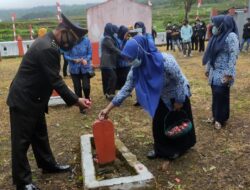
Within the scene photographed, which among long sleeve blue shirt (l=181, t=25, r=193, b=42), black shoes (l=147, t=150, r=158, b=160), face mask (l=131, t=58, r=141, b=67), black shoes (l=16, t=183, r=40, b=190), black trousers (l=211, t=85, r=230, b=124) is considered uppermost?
face mask (l=131, t=58, r=141, b=67)

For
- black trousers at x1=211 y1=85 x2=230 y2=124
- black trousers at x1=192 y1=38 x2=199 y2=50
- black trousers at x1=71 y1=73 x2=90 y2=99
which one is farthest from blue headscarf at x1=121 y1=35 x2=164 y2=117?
black trousers at x1=192 y1=38 x2=199 y2=50

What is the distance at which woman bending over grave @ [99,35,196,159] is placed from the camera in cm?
446

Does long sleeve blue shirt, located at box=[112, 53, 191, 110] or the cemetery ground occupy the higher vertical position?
long sleeve blue shirt, located at box=[112, 53, 191, 110]

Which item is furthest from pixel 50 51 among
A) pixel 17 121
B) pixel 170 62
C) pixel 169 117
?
pixel 169 117

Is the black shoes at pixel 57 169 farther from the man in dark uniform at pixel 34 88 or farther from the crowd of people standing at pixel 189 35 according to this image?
the crowd of people standing at pixel 189 35

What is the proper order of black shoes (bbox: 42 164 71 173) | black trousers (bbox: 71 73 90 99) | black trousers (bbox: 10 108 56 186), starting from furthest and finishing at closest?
black trousers (bbox: 71 73 90 99) < black shoes (bbox: 42 164 71 173) < black trousers (bbox: 10 108 56 186)

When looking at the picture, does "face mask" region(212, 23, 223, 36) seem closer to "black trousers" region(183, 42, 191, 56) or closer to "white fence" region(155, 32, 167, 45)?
"black trousers" region(183, 42, 191, 56)

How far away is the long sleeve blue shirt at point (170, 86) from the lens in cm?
456

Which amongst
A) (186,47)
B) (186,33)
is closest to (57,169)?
(186,33)

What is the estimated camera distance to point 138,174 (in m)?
4.28

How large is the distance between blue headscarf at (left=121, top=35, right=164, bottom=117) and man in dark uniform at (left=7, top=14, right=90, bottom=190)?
604mm

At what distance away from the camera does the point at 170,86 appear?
15.6 feet

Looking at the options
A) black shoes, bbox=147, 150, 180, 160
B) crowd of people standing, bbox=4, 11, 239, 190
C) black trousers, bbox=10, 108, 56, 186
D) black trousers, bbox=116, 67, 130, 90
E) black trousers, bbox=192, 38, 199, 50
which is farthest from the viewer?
black trousers, bbox=192, 38, 199, 50

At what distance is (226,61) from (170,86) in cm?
164
